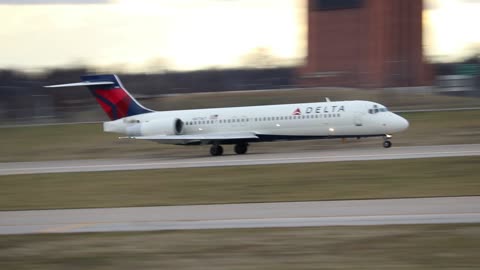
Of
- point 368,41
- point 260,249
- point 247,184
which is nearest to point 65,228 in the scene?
point 260,249

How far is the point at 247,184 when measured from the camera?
2572cm

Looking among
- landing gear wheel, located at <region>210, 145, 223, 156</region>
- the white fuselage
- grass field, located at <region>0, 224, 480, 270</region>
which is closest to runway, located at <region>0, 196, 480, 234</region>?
grass field, located at <region>0, 224, 480, 270</region>

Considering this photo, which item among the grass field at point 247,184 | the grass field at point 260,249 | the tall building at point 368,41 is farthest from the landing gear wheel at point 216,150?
the tall building at point 368,41

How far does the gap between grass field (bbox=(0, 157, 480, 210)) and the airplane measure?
8.19 metres

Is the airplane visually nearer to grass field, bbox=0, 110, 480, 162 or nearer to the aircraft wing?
the aircraft wing

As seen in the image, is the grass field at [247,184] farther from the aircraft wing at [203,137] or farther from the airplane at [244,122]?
the aircraft wing at [203,137]

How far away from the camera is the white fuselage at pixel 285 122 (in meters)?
38.9

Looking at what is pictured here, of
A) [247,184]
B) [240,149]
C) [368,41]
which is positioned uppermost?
[368,41]

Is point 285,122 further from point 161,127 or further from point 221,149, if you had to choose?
point 161,127

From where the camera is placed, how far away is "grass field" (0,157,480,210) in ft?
73.9

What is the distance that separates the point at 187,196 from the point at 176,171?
25.9 ft

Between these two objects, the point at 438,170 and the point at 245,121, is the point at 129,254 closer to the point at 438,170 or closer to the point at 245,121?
the point at 438,170

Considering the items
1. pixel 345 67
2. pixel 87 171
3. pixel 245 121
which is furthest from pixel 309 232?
pixel 345 67

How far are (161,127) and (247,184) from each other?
1714 centimetres
